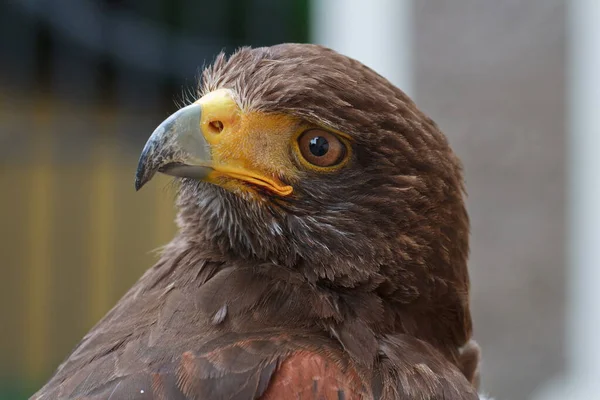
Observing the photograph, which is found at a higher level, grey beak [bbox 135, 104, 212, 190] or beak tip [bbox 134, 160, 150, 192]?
grey beak [bbox 135, 104, 212, 190]

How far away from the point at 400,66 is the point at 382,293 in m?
2.82

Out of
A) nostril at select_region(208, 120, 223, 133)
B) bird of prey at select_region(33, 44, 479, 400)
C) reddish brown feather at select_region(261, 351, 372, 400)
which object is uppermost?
nostril at select_region(208, 120, 223, 133)

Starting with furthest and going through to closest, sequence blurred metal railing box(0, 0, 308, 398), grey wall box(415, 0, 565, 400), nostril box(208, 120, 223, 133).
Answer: blurred metal railing box(0, 0, 308, 398)
grey wall box(415, 0, 565, 400)
nostril box(208, 120, 223, 133)

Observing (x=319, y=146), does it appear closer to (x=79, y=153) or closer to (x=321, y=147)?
(x=321, y=147)

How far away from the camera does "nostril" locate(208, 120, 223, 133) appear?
217 centimetres

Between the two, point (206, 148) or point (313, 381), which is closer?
point (313, 381)

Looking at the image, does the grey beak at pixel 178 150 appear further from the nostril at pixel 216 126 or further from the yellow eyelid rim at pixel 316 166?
the yellow eyelid rim at pixel 316 166

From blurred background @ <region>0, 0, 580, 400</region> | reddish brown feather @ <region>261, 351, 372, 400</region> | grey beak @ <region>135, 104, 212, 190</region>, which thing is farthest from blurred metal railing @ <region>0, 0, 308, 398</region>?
reddish brown feather @ <region>261, 351, 372, 400</region>

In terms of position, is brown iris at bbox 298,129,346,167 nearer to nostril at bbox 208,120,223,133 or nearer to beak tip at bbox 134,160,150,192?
nostril at bbox 208,120,223,133

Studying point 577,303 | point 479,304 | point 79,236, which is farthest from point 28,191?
point 577,303

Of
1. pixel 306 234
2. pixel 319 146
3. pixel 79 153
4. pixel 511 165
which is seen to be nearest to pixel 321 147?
pixel 319 146

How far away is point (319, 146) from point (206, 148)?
0.29 meters

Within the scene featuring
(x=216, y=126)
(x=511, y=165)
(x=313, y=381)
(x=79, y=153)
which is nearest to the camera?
(x=313, y=381)

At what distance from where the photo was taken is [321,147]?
2193mm
